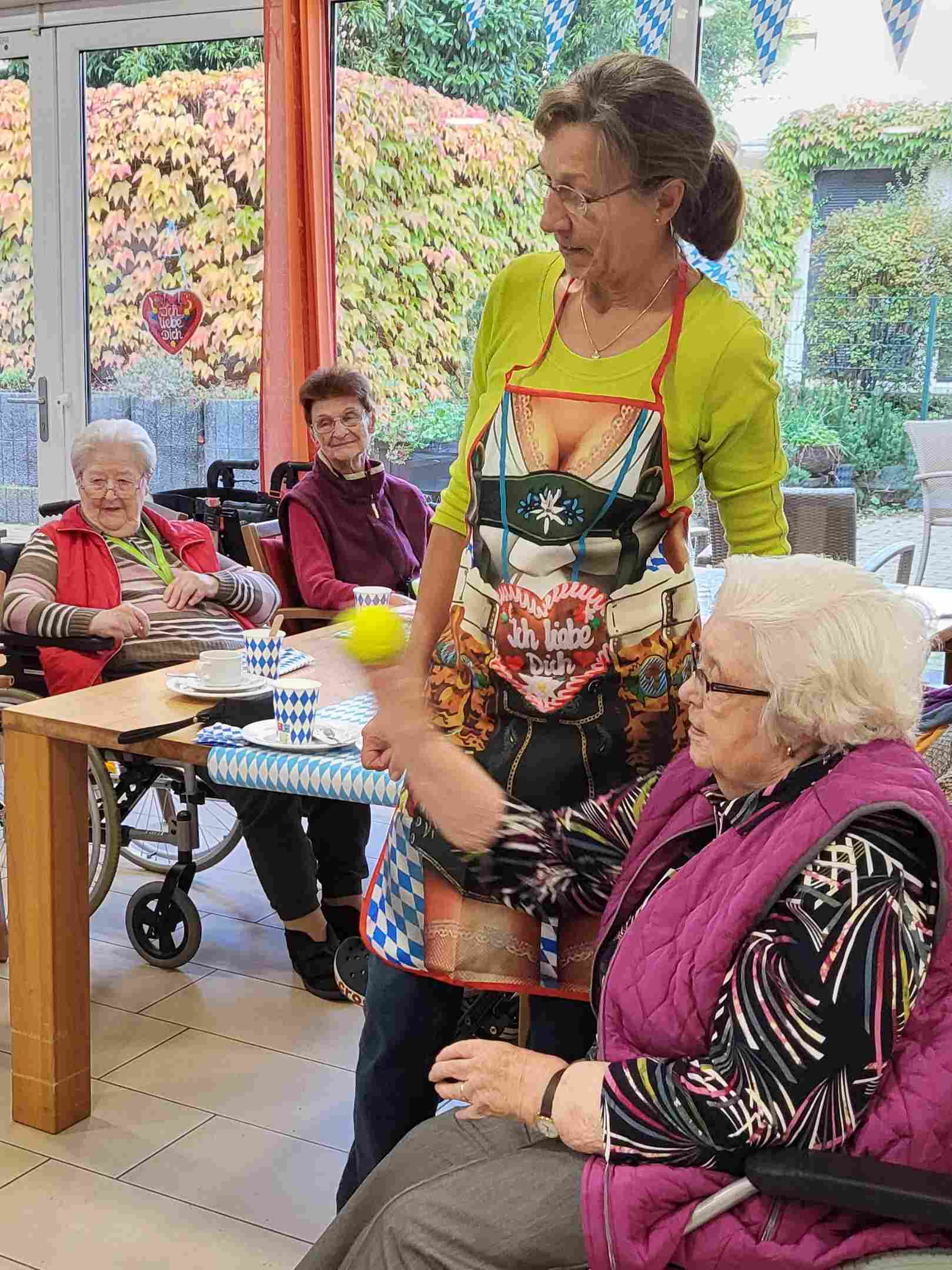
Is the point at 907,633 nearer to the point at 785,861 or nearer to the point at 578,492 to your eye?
the point at 785,861

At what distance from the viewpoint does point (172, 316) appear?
5.41 m

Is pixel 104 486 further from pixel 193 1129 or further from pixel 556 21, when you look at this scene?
pixel 556 21

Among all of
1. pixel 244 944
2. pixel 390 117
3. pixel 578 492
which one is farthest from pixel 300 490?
pixel 578 492

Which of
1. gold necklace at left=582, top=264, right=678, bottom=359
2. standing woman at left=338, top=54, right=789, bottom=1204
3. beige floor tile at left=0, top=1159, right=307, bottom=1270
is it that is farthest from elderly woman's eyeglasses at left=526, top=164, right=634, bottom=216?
beige floor tile at left=0, top=1159, right=307, bottom=1270

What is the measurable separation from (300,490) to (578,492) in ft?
7.47

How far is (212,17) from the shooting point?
16.7 feet

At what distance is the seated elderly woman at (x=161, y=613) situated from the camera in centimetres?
296

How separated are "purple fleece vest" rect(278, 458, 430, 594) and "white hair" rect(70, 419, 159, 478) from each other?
51cm

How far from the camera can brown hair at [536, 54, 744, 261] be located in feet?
4.92

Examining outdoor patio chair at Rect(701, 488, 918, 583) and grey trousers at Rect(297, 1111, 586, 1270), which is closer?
grey trousers at Rect(297, 1111, 586, 1270)

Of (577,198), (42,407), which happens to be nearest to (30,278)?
(42,407)

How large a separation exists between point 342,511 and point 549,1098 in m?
2.58

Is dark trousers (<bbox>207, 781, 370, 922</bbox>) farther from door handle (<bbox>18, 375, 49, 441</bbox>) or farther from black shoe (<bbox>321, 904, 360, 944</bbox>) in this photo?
door handle (<bbox>18, 375, 49, 441</bbox>)

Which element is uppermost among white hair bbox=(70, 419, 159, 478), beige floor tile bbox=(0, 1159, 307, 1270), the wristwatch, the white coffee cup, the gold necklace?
the gold necklace
